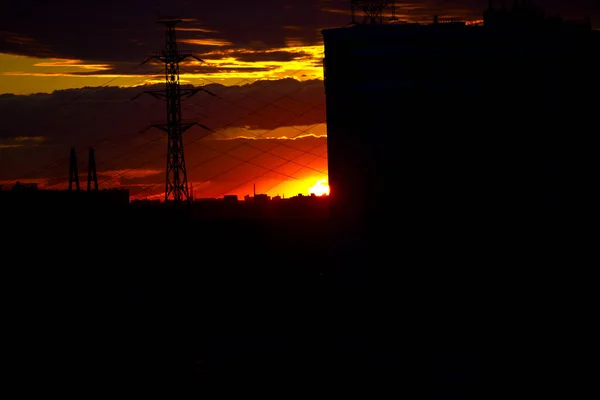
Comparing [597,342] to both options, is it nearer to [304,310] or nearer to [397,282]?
[397,282]

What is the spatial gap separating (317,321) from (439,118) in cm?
987

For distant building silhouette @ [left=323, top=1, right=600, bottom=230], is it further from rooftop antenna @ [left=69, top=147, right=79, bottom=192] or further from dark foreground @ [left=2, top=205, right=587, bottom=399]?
rooftop antenna @ [left=69, top=147, right=79, bottom=192]

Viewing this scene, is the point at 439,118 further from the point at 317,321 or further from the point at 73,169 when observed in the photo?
the point at 73,169

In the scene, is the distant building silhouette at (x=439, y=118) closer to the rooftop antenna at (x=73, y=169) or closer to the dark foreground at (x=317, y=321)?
the dark foreground at (x=317, y=321)

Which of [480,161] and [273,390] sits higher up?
[480,161]

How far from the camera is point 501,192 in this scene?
47156mm

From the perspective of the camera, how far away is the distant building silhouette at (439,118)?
43844 millimetres

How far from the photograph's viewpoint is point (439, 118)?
147 feet

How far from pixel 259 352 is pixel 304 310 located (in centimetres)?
660

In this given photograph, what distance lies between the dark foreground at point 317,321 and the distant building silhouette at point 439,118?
1530 mm

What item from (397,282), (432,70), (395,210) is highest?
(432,70)

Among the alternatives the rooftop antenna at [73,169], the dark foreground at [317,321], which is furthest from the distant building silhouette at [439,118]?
the rooftop antenna at [73,169]

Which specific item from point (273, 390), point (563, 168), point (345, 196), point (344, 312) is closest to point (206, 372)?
→ point (273, 390)

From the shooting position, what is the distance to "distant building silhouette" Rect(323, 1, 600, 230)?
144ft
